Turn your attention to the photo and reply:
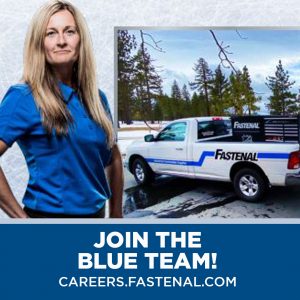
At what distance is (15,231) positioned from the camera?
10.5 feet

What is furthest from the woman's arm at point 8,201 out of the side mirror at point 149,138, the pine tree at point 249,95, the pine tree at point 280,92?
the pine tree at point 280,92

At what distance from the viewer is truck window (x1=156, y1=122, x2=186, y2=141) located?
341cm

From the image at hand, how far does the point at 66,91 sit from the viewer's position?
2.88 meters

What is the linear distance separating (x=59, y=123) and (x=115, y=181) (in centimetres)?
57

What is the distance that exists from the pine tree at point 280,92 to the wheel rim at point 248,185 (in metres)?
0.46

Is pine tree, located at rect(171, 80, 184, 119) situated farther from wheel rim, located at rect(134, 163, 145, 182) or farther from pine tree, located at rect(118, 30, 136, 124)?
wheel rim, located at rect(134, 163, 145, 182)

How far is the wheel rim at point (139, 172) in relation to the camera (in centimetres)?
346

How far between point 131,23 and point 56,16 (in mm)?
644

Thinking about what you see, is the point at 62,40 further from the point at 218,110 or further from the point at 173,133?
the point at 218,110

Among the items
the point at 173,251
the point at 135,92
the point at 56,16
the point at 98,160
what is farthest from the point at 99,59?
the point at 173,251

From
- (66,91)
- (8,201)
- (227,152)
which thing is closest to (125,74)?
(66,91)

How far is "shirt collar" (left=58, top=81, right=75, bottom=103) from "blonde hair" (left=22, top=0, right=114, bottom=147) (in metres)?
0.02

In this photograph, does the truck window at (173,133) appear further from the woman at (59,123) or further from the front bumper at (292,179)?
the front bumper at (292,179)

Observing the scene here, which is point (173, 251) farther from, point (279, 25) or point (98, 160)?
point (279, 25)
